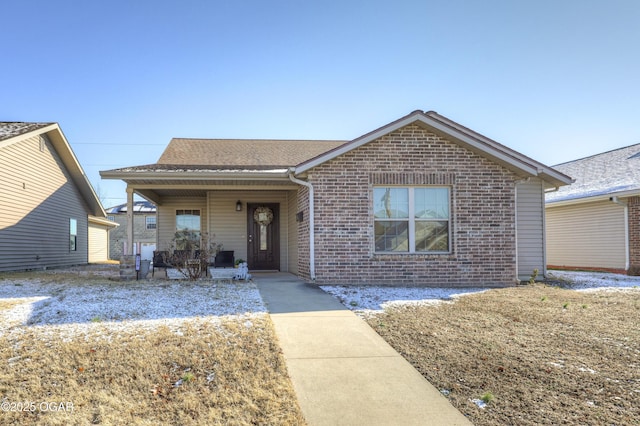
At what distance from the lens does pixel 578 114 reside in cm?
1343

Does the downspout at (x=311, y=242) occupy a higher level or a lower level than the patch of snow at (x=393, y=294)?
higher

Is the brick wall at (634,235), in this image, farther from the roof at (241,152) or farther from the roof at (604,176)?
the roof at (241,152)

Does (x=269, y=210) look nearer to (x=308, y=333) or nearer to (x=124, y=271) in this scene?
(x=124, y=271)

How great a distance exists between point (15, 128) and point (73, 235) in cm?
585

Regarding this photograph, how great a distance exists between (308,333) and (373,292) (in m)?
3.07

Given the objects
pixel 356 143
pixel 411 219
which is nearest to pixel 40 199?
pixel 356 143

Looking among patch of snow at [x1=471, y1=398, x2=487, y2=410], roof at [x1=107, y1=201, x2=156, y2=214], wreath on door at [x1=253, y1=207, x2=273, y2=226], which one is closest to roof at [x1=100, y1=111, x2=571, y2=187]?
wreath on door at [x1=253, y1=207, x2=273, y2=226]

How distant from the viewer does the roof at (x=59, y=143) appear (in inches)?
534

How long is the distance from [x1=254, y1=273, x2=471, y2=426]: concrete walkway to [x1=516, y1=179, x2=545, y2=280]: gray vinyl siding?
22.8 ft

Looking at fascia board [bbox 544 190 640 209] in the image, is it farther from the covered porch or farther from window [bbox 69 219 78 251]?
window [bbox 69 219 78 251]

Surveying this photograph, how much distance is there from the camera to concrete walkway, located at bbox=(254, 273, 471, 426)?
3.47m

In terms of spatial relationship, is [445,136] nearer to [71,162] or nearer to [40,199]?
[40,199]

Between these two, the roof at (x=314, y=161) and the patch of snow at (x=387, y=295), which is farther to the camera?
the roof at (x=314, y=161)

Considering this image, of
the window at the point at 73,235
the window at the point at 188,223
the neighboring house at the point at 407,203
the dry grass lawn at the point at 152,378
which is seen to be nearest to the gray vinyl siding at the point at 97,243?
the window at the point at 73,235
